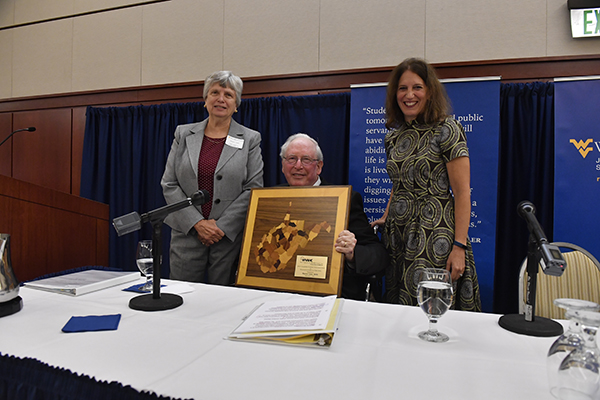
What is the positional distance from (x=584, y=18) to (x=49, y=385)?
159 inches

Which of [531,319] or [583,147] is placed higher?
[583,147]

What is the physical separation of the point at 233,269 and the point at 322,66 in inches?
87.9

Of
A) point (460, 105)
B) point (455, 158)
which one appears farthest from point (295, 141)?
point (460, 105)

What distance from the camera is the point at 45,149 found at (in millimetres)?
4371

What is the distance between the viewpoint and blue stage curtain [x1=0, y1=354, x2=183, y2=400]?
0.65 metres

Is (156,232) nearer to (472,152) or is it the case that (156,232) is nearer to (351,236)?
(351,236)

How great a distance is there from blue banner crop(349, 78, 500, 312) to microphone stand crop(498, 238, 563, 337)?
178 centimetres

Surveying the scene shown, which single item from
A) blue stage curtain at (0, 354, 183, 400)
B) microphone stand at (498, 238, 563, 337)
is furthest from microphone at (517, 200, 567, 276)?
blue stage curtain at (0, 354, 183, 400)

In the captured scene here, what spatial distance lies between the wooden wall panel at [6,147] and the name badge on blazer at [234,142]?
3.92m

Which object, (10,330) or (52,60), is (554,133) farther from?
(52,60)

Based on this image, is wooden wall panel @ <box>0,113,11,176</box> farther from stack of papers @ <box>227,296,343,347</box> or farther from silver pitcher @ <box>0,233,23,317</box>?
stack of papers @ <box>227,296,343,347</box>

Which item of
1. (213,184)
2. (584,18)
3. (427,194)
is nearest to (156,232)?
(213,184)

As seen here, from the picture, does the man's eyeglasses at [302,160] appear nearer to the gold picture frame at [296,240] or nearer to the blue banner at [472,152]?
the gold picture frame at [296,240]

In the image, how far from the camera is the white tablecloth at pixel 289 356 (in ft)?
2.18
